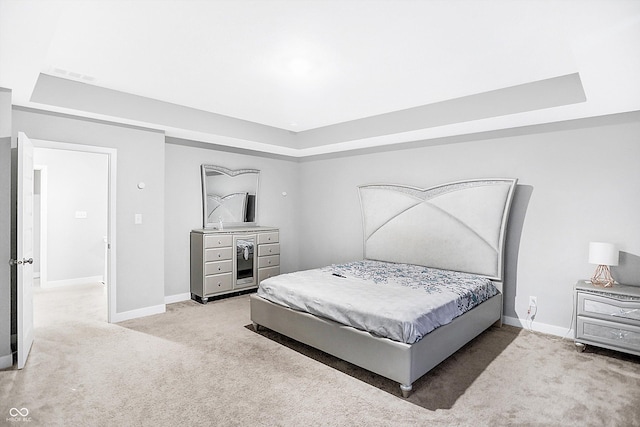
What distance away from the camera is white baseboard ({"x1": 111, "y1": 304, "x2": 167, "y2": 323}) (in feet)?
13.2

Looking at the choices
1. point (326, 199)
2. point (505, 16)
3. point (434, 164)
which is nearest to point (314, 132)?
point (326, 199)

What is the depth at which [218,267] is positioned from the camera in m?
4.95

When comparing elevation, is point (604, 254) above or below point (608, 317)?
above

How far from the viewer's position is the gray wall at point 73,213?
18.9 feet

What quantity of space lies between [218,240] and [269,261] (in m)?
1.02

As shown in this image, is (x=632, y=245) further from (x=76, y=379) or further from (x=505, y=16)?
(x=76, y=379)

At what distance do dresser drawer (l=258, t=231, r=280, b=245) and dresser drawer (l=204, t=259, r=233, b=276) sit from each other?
625mm

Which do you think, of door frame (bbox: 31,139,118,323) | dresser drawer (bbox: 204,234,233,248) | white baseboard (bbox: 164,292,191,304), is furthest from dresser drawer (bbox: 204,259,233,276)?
door frame (bbox: 31,139,118,323)

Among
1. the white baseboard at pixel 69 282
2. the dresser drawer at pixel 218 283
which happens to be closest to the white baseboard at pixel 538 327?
the dresser drawer at pixel 218 283

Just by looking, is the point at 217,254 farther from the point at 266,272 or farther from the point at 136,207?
the point at 136,207

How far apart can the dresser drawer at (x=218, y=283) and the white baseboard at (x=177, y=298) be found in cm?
40

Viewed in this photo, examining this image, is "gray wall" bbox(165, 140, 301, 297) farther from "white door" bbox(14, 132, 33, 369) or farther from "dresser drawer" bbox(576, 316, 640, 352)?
"dresser drawer" bbox(576, 316, 640, 352)

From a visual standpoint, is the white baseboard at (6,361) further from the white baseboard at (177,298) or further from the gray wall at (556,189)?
the gray wall at (556,189)

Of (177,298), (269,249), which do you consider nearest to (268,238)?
(269,249)
